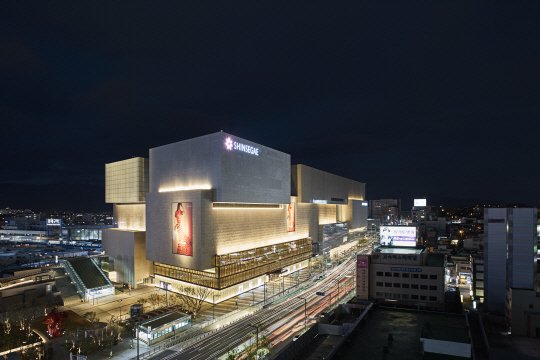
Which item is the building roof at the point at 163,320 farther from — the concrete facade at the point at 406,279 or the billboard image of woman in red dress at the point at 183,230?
the concrete facade at the point at 406,279

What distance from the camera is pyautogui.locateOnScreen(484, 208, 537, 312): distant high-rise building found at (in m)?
53.8

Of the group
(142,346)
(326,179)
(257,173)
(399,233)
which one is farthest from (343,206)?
(142,346)

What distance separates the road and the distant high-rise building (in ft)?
101

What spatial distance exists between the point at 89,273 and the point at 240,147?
47156 millimetres

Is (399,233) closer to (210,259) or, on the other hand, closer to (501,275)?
(501,275)

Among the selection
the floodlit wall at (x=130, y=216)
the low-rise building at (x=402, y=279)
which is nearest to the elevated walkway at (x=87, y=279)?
the floodlit wall at (x=130, y=216)

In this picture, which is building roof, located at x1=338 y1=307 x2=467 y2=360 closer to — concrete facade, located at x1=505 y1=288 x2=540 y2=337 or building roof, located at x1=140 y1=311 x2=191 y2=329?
concrete facade, located at x1=505 y1=288 x2=540 y2=337

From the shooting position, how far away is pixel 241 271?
230 ft

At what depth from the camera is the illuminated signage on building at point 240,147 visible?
223 feet

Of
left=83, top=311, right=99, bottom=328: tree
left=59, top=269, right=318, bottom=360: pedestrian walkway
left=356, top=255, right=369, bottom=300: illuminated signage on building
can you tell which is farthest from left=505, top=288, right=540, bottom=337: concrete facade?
left=83, top=311, right=99, bottom=328: tree

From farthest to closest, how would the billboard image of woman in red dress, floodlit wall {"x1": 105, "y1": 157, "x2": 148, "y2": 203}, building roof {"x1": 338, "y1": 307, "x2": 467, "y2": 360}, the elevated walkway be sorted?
1. floodlit wall {"x1": 105, "y1": 157, "x2": 148, "y2": 203}
2. the elevated walkway
3. the billboard image of woman in red dress
4. building roof {"x1": 338, "y1": 307, "x2": 467, "y2": 360}

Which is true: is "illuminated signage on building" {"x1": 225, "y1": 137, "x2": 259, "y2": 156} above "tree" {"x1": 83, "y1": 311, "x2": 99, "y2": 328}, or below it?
above

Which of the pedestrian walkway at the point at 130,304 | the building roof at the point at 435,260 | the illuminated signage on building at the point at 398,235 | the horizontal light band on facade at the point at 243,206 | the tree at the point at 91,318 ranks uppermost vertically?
the horizontal light band on facade at the point at 243,206

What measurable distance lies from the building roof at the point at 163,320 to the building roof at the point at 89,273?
28185 millimetres
